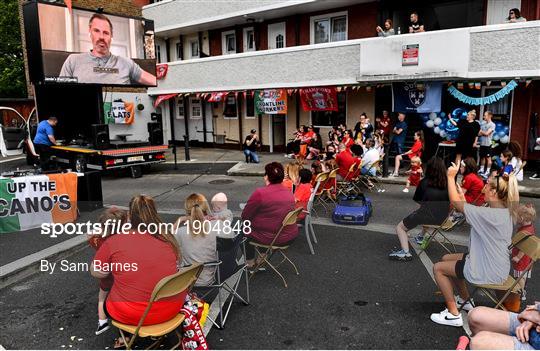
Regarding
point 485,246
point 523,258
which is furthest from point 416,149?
point 485,246

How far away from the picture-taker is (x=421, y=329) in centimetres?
423

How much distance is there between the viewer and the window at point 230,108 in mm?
20844

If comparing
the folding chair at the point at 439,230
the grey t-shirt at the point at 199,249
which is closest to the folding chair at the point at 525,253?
the folding chair at the point at 439,230

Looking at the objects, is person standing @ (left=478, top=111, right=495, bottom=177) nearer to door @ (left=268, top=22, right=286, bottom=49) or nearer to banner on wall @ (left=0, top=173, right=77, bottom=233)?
door @ (left=268, top=22, right=286, bottom=49)

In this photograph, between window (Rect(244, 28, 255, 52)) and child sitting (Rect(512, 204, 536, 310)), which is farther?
window (Rect(244, 28, 255, 52))

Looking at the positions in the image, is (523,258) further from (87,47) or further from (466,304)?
(87,47)

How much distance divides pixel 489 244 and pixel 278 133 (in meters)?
15.9

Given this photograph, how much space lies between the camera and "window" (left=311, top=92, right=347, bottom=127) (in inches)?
670

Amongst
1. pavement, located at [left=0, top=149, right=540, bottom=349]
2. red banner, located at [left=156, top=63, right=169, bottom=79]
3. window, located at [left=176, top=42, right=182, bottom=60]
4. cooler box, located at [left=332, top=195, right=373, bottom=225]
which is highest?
window, located at [left=176, top=42, right=182, bottom=60]

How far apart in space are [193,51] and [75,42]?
8542mm

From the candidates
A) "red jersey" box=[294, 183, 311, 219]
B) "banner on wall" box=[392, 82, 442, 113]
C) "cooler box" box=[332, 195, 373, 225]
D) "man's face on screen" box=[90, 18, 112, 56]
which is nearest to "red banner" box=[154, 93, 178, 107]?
"man's face on screen" box=[90, 18, 112, 56]

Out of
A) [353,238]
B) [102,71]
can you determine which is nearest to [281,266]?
[353,238]

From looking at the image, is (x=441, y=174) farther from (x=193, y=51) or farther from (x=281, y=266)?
(x=193, y=51)

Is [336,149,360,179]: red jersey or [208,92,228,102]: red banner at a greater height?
[208,92,228,102]: red banner
